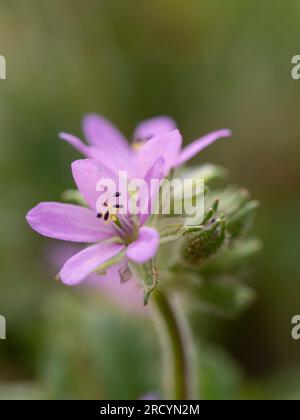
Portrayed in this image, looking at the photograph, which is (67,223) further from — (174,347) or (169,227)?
(174,347)

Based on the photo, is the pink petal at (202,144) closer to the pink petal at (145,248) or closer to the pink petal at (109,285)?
the pink petal at (145,248)

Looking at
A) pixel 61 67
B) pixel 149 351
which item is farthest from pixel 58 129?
pixel 149 351

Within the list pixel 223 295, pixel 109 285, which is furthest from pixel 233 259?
pixel 109 285

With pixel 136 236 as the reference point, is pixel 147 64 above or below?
above

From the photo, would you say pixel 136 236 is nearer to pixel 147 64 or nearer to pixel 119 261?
pixel 119 261

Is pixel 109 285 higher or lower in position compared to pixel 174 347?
higher

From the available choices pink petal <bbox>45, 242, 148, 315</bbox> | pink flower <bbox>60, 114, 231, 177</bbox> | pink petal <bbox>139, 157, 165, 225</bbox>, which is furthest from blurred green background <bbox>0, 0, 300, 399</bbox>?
pink petal <bbox>139, 157, 165, 225</bbox>

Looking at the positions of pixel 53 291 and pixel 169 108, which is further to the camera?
pixel 169 108
